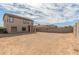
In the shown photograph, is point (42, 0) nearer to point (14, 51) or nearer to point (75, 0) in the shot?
point (75, 0)

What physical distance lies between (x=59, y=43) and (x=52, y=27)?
195 mm

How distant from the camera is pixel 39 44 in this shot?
2.10 meters

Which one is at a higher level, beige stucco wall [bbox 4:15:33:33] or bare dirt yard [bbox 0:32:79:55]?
beige stucco wall [bbox 4:15:33:33]

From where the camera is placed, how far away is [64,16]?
2.12m

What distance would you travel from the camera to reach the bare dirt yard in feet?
6.83

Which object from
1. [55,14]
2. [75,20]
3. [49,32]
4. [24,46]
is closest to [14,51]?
[24,46]

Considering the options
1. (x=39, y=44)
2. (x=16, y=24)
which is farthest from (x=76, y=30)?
(x=16, y=24)

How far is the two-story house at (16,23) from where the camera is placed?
6.88 feet

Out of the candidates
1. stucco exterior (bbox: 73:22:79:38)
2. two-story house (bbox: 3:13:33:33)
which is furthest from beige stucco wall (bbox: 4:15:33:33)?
stucco exterior (bbox: 73:22:79:38)

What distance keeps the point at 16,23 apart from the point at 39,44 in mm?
345

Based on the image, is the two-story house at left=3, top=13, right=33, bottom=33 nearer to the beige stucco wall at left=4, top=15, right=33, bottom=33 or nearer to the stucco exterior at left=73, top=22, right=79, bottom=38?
the beige stucco wall at left=4, top=15, right=33, bottom=33

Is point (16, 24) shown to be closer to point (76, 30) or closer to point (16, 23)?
point (16, 23)

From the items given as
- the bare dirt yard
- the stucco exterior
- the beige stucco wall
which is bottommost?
the bare dirt yard

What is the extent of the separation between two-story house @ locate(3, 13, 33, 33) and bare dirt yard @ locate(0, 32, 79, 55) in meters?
0.06
